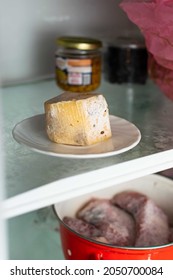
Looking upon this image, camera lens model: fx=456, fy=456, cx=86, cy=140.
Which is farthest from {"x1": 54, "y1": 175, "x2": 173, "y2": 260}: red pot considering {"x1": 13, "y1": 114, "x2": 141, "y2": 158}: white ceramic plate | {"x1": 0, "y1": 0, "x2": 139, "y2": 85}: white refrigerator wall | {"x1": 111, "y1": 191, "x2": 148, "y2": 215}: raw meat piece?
{"x1": 0, "y1": 0, "x2": 139, "y2": 85}: white refrigerator wall

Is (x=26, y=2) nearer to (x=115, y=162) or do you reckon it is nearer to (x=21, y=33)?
(x=21, y=33)

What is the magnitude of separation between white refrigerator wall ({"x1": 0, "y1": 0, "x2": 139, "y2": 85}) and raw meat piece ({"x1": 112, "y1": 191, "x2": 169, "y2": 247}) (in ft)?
0.99

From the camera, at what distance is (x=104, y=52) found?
92cm

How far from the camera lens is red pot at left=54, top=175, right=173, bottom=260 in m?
0.65

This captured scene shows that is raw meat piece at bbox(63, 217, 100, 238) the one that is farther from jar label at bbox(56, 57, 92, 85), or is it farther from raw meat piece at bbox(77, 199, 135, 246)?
jar label at bbox(56, 57, 92, 85)

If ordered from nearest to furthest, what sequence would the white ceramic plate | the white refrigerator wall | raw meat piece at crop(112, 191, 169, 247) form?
the white ceramic plate < raw meat piece at crop(112, 191, 169, 247) < the white refrigerator wall

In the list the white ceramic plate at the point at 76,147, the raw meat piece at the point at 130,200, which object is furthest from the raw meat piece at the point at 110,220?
the white ceramic plate at the point at 76,147

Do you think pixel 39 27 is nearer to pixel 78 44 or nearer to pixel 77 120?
pixel 78 44

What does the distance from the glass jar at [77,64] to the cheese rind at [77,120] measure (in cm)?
20

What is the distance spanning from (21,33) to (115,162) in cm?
41

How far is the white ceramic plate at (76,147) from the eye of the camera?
562 mm

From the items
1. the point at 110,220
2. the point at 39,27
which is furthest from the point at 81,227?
the point at 39,27
